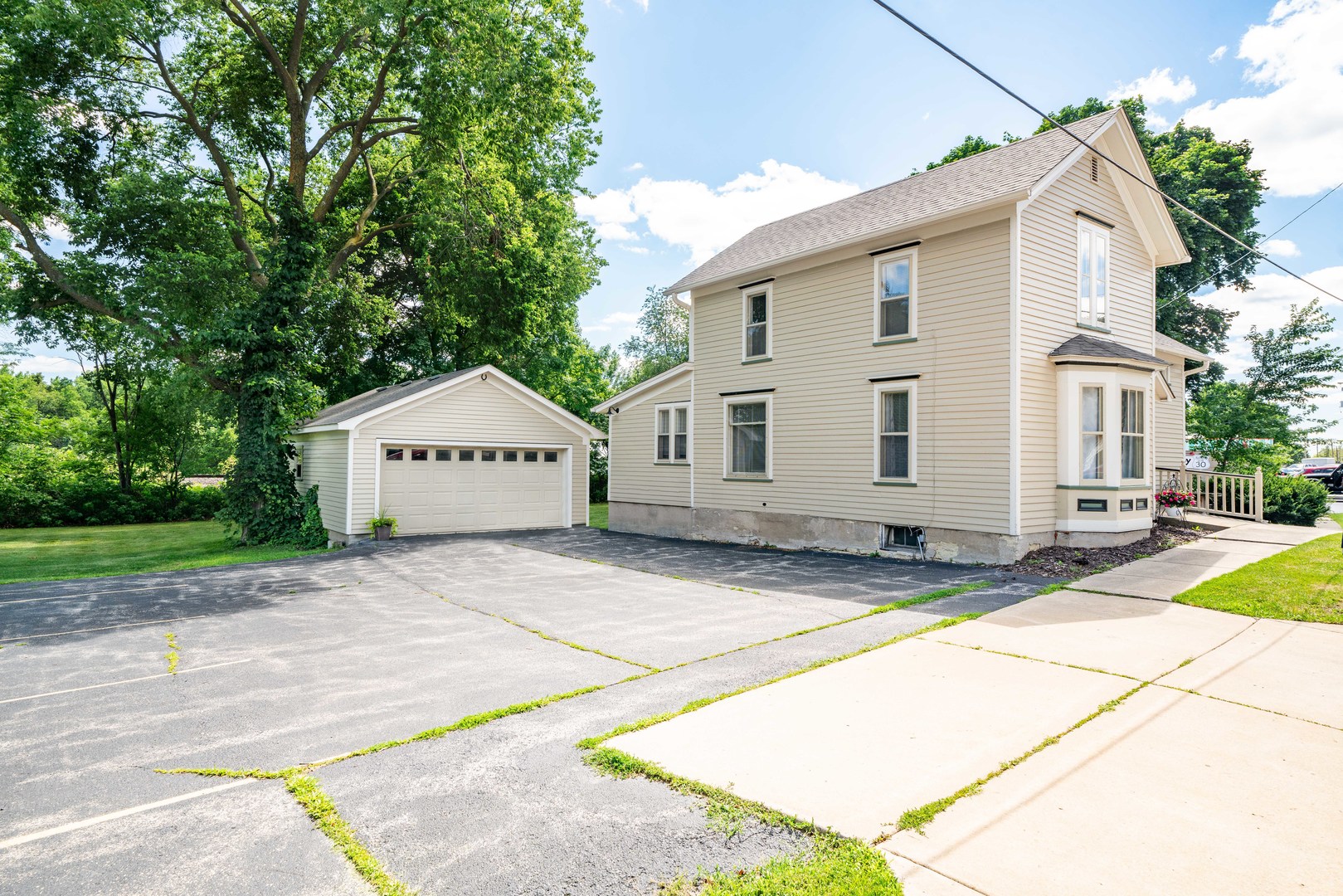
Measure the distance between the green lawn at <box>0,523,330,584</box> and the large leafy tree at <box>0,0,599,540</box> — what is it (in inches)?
78.9

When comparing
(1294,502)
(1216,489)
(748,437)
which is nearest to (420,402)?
(748,437)

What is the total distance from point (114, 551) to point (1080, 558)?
2215cm

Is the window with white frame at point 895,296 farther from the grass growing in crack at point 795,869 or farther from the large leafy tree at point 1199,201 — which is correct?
the large leafy tree at point 1199,201

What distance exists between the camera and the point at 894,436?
1255 centimetres

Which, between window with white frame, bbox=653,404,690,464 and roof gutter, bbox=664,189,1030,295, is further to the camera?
window with white frame, bbox=653,404,690,464

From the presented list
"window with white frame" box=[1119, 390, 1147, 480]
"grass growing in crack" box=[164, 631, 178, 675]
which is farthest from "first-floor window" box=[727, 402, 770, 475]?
"grass growing in crack" box=[164, 631, 178, 675]

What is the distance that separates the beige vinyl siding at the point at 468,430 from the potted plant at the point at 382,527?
0.22m

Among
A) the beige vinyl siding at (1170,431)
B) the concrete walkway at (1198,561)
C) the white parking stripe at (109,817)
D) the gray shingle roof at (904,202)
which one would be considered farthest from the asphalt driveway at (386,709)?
the beige vinyl siding at (1170,431)

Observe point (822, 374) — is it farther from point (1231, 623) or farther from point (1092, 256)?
point (1231, 623)

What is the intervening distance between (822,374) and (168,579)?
1260 cm

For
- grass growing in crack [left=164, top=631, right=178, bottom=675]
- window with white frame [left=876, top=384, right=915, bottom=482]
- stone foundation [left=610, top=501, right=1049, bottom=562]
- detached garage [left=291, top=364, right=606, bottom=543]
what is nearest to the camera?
grass growing in crack [left=164, top=631, right=178, bottom=675]

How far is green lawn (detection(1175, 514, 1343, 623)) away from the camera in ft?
24.3

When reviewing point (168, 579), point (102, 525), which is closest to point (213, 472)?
point (102, 525)

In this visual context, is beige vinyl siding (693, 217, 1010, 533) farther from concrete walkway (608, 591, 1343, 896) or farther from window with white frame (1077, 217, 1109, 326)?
concrete walkway (608, 591, 1343, 896)
